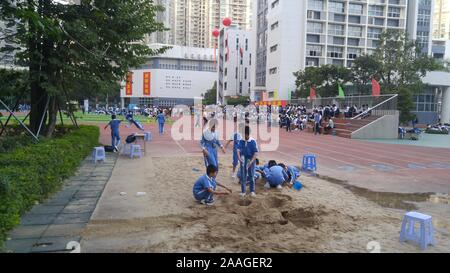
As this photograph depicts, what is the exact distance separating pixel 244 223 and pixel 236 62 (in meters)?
81.4

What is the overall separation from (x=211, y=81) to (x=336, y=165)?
89.3 m

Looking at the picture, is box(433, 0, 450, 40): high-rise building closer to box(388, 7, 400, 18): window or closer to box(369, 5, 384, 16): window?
box(388, 7, 400, 18): window

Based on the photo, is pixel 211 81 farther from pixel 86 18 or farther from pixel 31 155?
pixel 31 155

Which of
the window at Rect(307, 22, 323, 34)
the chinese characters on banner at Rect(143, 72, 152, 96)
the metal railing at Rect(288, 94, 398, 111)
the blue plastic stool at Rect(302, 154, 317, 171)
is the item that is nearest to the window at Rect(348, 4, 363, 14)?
the window at Rect(307, 22, 323, 34)

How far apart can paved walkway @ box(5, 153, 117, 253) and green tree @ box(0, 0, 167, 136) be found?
474 centimetres

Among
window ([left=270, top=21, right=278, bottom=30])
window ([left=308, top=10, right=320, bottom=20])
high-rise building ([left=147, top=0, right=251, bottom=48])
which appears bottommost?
window ([left=270, top=21, right=278, bottom=30])

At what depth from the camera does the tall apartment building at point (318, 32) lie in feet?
200

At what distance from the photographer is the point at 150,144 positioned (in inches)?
768

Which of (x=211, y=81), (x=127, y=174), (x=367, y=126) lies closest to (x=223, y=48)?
(x=211, y=81)

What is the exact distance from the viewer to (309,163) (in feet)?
42.2

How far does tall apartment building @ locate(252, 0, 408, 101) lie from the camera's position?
60.8 m

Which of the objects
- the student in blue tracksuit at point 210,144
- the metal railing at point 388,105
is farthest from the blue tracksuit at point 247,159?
the metal railing at point 388,105

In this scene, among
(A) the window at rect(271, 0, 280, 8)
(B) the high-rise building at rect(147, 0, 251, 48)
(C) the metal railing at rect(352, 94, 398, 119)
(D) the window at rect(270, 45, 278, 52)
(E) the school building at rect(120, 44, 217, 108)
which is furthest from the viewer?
(B) the high-rise building at rect(147, 0, 251, 48)

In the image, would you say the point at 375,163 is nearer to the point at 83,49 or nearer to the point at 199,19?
the point at 83,49
